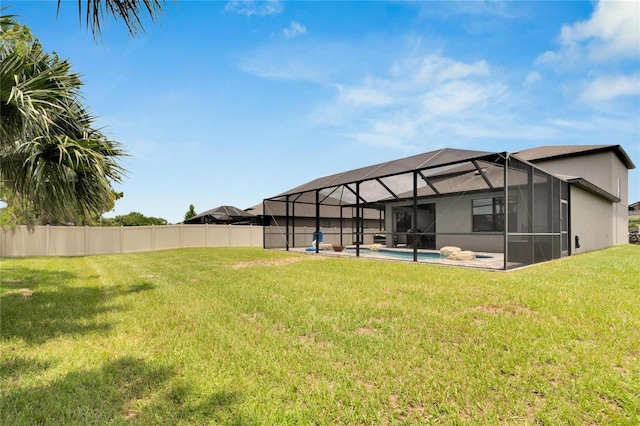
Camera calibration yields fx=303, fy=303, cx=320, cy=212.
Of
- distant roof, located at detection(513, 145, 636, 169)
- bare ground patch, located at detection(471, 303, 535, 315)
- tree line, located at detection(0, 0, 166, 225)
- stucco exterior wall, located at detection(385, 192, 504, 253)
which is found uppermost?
distant roof, located at detection(513, 145, 636, 169)

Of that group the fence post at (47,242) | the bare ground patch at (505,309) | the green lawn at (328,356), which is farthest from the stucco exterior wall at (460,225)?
the fence post at (47,242)

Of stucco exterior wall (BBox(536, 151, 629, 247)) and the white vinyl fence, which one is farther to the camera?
stucco exterior wall (BBox(536, 151, 629, 247))

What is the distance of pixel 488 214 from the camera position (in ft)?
44.6

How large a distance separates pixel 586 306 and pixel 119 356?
5.72 meters

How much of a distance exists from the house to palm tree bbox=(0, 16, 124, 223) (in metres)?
7.53

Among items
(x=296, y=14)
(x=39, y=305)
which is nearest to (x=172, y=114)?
(x=296, y=14)

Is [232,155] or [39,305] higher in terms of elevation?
[232,155]

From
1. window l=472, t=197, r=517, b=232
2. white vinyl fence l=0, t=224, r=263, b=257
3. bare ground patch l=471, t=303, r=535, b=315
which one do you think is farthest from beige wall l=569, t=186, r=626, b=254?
white vinyl fence l=0, t=224, r=263, b=257

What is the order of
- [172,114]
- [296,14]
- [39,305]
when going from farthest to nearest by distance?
[172,114], [296,14], [39,305]

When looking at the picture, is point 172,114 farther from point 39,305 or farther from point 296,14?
point 39,305

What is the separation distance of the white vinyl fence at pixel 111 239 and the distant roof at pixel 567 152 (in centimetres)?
2046

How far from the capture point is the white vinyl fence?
14242 mm

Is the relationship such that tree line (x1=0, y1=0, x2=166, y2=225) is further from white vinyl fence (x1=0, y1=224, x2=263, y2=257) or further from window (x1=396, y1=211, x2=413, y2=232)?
window (x1=396, y1=211, x2=413, y2=232)

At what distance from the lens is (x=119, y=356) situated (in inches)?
115
